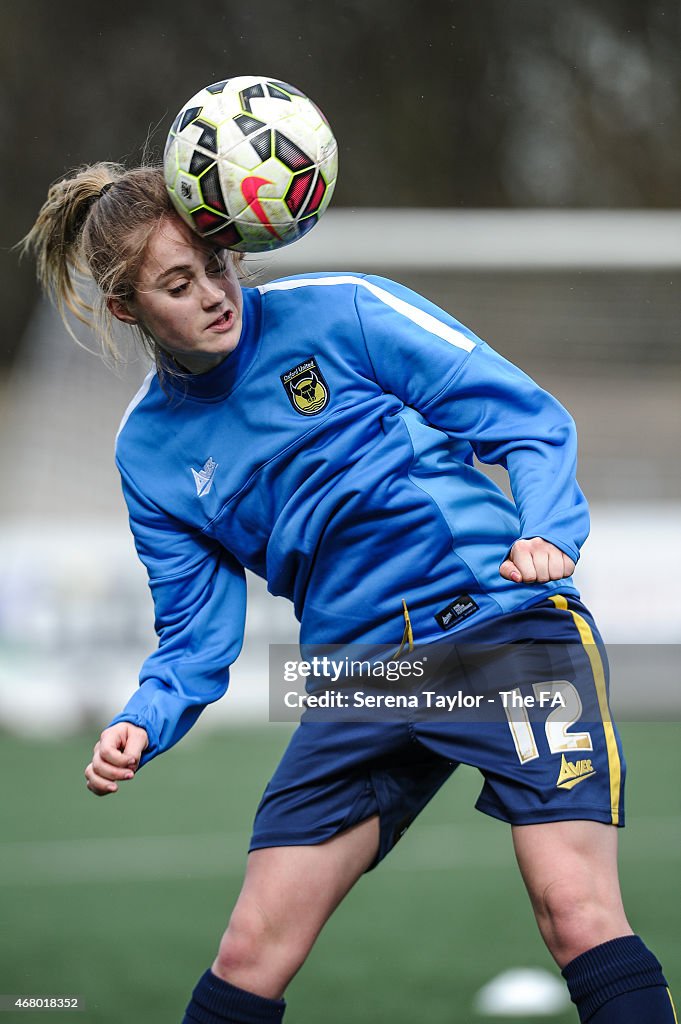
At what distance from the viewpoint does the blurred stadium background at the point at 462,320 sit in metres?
3.69

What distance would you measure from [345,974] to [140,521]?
1.62 m

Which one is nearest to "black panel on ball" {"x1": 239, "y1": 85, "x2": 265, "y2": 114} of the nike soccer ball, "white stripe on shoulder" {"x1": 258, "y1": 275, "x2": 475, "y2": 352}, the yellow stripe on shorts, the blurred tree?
the nike soccer ball

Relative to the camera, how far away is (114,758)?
200 centimetres

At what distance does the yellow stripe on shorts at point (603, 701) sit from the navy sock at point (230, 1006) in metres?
0.62

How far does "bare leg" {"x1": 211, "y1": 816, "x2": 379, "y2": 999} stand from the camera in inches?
79.7

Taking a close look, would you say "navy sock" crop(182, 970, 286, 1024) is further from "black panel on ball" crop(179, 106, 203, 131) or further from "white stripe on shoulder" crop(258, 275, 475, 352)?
"black panel on ball" crop(179, 106, 203, 131)

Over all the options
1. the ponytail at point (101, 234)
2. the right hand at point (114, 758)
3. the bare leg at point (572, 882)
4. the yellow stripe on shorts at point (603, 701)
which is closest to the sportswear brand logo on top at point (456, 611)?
the yellow stripe on shorts at point (603, 701)

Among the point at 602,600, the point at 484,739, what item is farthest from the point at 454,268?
the point at 484,739

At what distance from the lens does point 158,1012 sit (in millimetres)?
2977

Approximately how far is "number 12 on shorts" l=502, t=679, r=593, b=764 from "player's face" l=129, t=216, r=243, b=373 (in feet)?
2.38

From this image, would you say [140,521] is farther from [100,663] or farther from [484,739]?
[100,663]

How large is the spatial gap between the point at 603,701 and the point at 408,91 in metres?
7.61

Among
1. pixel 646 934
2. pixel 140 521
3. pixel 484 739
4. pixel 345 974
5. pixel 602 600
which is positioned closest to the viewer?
pixel 484 739

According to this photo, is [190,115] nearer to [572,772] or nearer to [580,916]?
[572,772]
